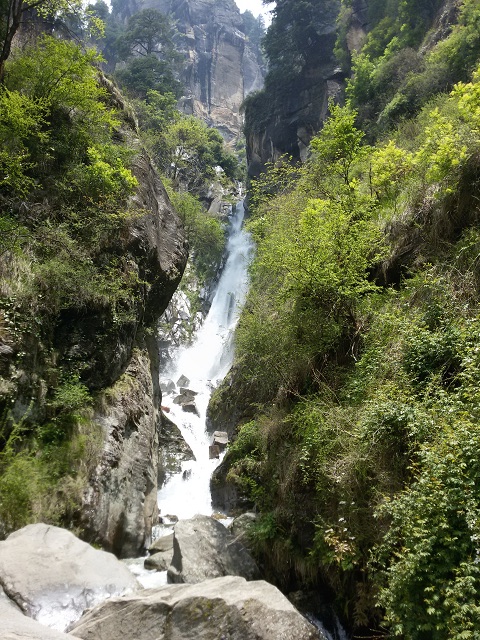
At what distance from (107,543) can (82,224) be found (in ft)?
20.9

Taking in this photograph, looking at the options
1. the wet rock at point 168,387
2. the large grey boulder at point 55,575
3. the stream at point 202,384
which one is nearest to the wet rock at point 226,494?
the stream at point 202,384

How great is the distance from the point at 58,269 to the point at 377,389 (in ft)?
19.9

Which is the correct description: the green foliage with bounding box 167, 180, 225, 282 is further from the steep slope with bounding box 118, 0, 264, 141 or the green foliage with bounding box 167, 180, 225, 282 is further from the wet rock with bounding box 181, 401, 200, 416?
the steep slope with bounding box 118, 0, 264, 141

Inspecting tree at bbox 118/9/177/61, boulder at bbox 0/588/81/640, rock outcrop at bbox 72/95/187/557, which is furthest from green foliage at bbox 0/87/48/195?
tree at bbox 118/9/177/61

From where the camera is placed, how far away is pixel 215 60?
199 ft

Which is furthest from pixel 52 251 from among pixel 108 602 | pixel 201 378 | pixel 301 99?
pixel 301 99

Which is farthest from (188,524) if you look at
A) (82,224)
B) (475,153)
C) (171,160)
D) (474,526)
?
(171,160)

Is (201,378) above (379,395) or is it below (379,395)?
above

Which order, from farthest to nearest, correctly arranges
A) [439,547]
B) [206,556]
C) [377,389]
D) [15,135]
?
[15,135], [206,556], [377,389], [439,547]

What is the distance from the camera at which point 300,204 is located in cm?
1196

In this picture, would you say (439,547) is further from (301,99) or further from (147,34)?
(147,34)

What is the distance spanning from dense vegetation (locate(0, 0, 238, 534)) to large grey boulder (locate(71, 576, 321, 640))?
2.69 metres

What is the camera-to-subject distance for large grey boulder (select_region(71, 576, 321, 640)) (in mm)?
3875

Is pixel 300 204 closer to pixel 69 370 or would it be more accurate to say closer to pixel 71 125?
pixel 71 125
